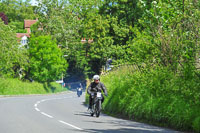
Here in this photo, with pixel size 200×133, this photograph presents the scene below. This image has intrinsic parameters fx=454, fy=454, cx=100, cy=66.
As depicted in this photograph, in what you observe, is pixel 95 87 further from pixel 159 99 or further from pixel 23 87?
pixel 23 87

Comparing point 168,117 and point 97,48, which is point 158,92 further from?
point 97,48

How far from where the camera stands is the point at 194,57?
15.2 meters

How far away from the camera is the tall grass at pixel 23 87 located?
5272cm

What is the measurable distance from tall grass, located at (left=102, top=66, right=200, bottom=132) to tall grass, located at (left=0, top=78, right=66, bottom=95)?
109 feet

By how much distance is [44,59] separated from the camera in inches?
2699

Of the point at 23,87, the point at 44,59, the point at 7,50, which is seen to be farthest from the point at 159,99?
the point at 44,59

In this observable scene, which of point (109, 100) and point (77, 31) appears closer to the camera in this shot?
point (109, 100)

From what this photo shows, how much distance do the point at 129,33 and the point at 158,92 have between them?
36365mm

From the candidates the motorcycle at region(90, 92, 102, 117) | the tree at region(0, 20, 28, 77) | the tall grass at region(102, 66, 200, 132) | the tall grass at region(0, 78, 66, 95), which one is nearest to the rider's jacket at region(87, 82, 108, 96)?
the motorcycle at region(90, 92, 102, 117)

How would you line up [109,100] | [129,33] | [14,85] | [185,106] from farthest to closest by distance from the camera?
[14,85] → [129,33] → [109,100] → [185,106]

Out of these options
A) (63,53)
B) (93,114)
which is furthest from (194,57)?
(63,53)

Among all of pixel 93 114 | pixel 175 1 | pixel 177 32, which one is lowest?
pixel 93 114

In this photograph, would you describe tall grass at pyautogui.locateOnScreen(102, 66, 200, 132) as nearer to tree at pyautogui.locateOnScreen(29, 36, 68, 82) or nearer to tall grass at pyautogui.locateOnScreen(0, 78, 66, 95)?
tall grass at pyautogui.locateOnScreen(0, 78, 66, 95)

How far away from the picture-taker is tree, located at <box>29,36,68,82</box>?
6769cm
